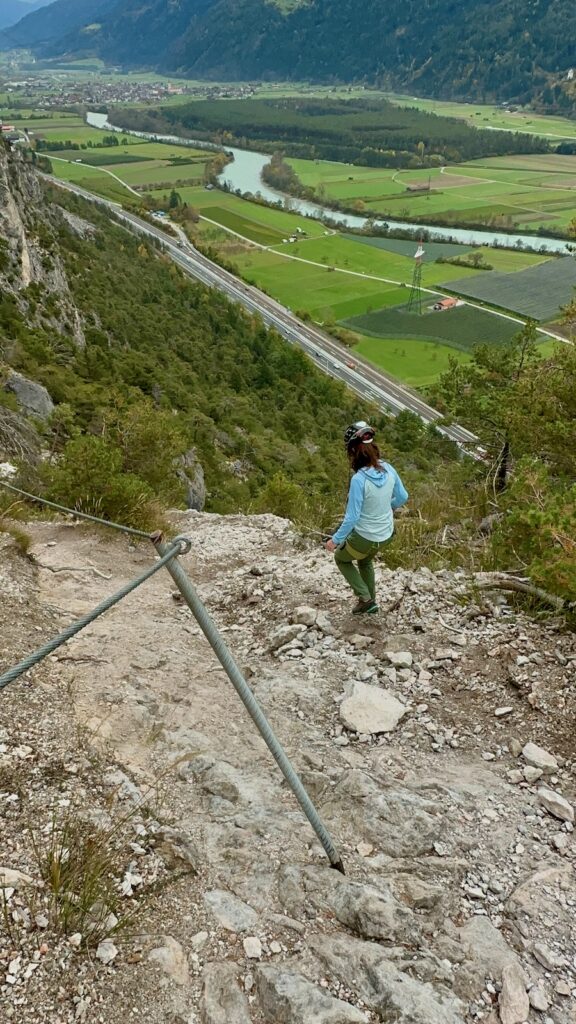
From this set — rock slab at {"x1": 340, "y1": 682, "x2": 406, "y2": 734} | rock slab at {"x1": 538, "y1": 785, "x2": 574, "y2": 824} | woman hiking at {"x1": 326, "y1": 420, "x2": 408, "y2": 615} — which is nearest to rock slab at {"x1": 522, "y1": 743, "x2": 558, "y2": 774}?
rock slab at {"x1": 538, "y1": 785, "x2": 574, "y2": 824}

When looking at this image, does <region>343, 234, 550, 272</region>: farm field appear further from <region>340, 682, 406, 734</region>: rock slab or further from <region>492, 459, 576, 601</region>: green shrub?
<region>340, 682, 406, 734</region>: rock slab

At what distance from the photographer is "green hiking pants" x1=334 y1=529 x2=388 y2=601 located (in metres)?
6.44

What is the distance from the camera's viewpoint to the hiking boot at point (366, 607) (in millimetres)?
6934

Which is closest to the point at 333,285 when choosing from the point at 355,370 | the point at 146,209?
the point at 355,370

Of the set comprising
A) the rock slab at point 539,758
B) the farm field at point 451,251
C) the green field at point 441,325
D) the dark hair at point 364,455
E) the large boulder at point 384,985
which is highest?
the dark hair at point 364,455

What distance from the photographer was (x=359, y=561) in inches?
271

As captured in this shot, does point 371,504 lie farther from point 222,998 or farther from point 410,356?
point 410,356

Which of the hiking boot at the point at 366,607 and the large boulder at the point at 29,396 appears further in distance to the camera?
the large boulder at the point at 29,396

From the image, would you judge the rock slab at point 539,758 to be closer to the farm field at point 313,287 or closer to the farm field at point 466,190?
the farm field at point 313,287

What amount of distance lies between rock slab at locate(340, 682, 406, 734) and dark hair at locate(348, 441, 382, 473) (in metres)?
2.03

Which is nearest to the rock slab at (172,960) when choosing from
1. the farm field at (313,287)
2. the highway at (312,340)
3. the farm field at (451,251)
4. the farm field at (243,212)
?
the highway at (312,340)

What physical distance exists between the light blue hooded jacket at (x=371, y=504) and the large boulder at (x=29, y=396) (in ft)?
58.7

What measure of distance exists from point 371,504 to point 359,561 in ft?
2.86

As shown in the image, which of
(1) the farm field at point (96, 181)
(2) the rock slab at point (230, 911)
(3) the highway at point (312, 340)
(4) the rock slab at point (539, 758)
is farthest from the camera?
(1) the farm field at point (96, 181)
